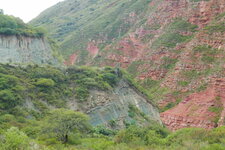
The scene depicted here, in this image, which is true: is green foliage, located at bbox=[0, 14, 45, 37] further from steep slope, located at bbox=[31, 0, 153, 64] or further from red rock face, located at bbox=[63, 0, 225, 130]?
steep slope, located at bbox=[31, 0, 153, 64]

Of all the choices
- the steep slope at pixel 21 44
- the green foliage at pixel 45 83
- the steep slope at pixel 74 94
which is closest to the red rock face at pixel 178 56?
the steep slope at pixel 74 94

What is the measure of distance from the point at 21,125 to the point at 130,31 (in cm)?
5794

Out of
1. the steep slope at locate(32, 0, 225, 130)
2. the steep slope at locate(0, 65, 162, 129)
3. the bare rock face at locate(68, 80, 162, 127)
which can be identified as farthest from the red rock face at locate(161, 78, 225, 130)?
the steep slope at locate(0, 65, 162, 129)

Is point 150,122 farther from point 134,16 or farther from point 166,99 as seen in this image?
point 134,16

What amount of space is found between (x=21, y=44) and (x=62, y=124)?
17.9 meters

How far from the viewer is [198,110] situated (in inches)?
1913

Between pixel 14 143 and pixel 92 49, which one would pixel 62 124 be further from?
pixel 92 49

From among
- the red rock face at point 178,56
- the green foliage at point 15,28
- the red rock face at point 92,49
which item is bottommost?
the red rock face at point 92,49

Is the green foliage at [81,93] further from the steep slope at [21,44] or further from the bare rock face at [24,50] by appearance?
the bare rock face at [24,50]

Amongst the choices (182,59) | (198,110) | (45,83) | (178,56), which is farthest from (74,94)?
(178,56)

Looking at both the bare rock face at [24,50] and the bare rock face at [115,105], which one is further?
the bare rock face at [24,50]

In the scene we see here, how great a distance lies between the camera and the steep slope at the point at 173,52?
50.0m

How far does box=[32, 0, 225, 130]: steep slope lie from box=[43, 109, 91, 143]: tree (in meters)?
25.2

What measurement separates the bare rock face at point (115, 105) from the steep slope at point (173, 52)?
33.4 feet
